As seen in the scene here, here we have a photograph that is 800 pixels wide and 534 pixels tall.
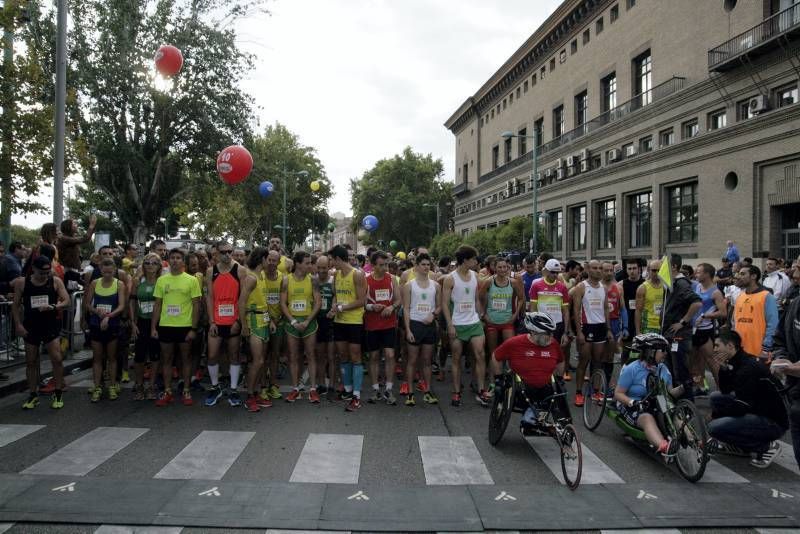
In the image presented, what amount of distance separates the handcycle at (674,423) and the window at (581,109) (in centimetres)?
3871

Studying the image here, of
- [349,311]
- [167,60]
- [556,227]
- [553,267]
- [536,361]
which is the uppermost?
[167,60]

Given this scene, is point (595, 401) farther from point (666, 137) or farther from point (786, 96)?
point (666, 137)

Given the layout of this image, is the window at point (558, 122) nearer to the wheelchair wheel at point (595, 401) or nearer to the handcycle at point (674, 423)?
the wheelchair wheel at point (595, 401)

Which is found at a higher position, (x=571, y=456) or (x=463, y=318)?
(x=463, y=318)

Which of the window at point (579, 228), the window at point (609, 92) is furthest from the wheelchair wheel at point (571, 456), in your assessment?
the window at point (579, 228)

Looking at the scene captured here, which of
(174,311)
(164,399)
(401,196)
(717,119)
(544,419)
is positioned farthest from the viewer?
(401,196)

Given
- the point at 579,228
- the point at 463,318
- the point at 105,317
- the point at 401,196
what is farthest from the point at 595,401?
the point at 401,196

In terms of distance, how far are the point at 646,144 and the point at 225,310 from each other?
3085cm

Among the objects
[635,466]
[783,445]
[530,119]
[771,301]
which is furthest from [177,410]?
[530,119]

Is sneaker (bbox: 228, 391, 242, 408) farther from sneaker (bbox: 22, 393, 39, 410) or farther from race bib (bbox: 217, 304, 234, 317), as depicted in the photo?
sneaker (bbox: 22, 393, 39, 410)

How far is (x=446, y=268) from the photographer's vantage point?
1249 cm

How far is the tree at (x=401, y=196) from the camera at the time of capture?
76188 millimetres

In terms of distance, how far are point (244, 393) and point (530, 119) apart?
47.0 metres

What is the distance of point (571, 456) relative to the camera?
5473mm
